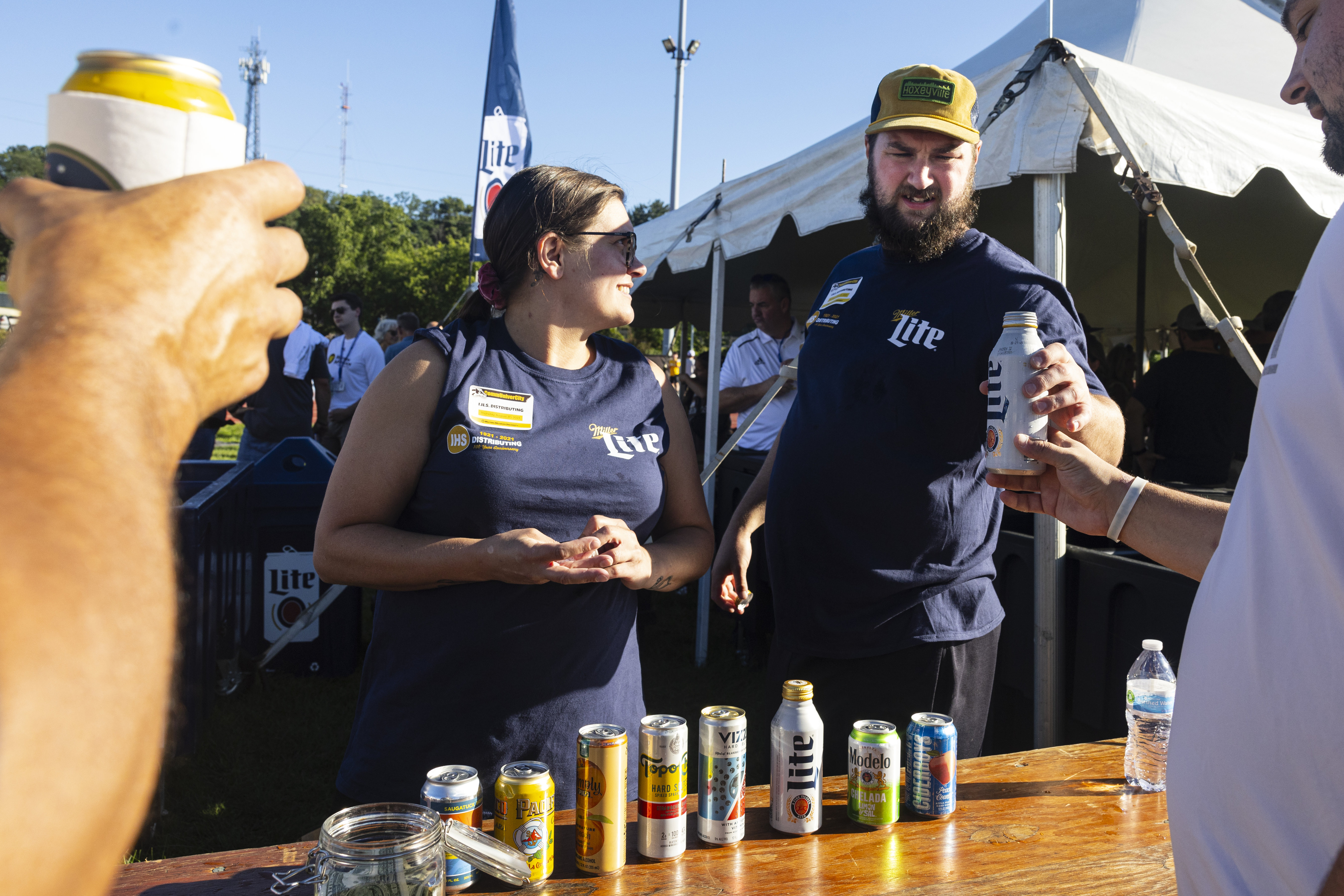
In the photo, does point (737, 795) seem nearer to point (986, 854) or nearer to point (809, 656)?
point (986, 854)

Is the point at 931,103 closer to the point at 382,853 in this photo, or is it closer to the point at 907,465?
the point at 907,465

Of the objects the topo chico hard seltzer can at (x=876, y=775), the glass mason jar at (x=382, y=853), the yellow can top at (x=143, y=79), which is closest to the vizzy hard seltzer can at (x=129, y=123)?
the yellow can top at (x=143, y=79)

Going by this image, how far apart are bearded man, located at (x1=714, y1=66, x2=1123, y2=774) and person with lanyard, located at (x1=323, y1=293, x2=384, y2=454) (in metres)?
6.20

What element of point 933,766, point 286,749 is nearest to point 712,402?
point 286,749

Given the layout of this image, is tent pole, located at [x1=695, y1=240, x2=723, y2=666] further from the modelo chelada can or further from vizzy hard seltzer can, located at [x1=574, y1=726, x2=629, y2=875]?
vizzy hard seltzer can, located at [x1=574, y1=726, x2=629, y2=875]

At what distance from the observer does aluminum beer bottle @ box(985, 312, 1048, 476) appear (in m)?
1.68

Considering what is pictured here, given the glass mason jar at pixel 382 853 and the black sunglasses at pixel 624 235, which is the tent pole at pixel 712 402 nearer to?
the black sunglasses at pixel 624 235

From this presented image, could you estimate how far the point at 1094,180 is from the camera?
5.28 m

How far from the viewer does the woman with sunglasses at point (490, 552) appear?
1803 millimetres

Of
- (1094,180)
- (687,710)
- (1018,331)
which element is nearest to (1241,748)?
(1018,331)

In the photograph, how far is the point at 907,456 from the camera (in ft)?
7.34

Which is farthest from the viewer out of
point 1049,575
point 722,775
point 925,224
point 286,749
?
point 286,749

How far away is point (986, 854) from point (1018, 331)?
99 centimetres

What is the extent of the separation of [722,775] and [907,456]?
1082 mm
